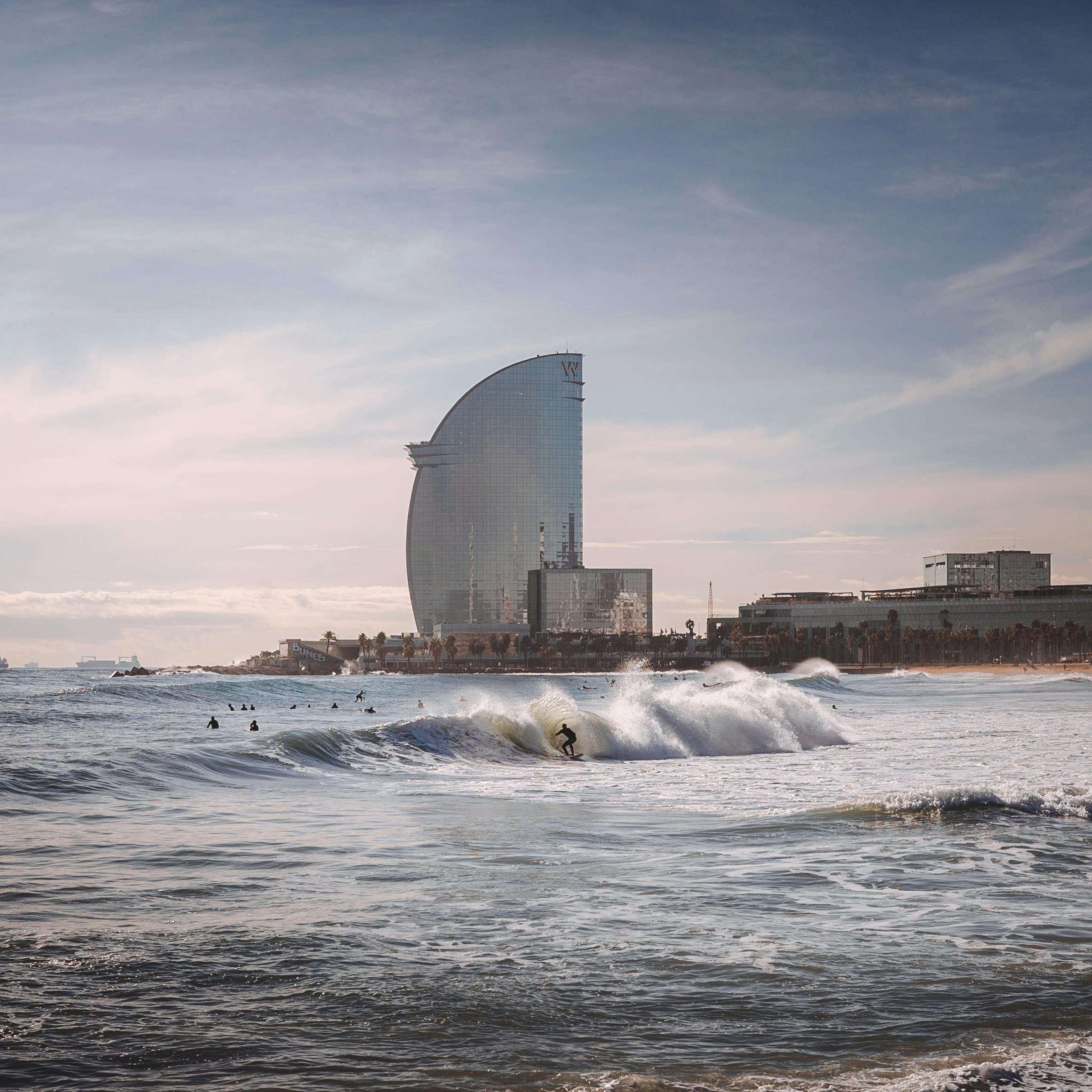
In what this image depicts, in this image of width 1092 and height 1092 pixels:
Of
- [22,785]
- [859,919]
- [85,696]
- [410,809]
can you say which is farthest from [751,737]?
[85,696]

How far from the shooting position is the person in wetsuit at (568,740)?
31578 millimetres

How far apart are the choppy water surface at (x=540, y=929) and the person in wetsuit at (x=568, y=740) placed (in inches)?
310

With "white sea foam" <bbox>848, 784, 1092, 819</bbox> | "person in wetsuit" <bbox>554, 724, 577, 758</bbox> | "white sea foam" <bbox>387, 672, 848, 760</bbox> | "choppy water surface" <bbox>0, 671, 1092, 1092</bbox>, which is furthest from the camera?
"white sea foam" <bbox>387, 672, 848, 760</bbox>

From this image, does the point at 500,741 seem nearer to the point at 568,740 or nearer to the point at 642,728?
the point at 568,740

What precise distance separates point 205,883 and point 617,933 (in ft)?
15.8

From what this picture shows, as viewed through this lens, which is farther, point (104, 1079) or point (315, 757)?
point (315, 757)

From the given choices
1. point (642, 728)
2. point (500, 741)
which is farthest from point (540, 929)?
point (642, 728)

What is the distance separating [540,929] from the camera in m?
9.54

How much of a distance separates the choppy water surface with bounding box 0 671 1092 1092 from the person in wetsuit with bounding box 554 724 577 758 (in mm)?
7862

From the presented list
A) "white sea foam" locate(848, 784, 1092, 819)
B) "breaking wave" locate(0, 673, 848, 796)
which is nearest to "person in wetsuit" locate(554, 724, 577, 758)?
"breaking wave" locate(0, 673, 848, 796)

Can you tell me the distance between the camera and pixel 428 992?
771 centimetres

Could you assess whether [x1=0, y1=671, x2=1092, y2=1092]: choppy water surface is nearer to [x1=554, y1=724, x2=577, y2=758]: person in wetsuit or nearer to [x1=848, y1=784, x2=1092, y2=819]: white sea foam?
[x1=848, y1=784, x2=1092, y2=819]: white sea foam

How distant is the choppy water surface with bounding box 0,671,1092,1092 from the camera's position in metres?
6.51

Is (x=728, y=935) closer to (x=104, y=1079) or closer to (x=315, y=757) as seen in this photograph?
(x=104, y=1079)
